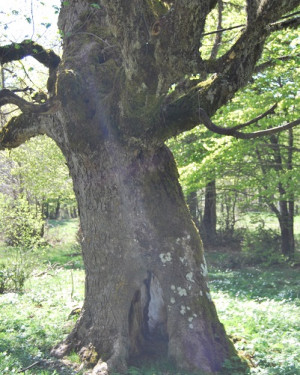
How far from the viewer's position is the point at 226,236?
18812mm

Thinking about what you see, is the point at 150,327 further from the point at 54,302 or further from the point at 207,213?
the point at 207,213

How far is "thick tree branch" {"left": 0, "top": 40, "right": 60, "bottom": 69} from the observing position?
5.48m

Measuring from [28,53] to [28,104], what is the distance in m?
1.19

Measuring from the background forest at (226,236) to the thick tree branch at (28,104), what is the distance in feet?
1.39

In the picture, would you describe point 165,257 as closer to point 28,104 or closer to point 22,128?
point 28,104

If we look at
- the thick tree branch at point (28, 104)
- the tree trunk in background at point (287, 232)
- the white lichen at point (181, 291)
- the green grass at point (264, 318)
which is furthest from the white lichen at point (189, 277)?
the tree trunk in background at point (287, 232)

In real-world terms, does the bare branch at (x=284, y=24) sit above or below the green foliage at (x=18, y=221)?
above

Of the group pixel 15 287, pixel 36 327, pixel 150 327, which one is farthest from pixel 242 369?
pixel 15 287

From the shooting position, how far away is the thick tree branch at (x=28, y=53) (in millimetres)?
5484

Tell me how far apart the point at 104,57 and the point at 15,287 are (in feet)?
23.0

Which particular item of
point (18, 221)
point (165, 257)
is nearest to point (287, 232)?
point (18, 221)

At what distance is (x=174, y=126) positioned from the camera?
473 cm

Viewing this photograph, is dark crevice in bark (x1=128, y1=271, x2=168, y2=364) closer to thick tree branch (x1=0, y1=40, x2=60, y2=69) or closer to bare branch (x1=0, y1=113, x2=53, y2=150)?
bare branch (x1=0, y1=113, x2=53, y2=150)

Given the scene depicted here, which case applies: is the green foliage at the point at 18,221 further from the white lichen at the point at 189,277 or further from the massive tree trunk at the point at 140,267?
the white lichen at the point at 189,277
